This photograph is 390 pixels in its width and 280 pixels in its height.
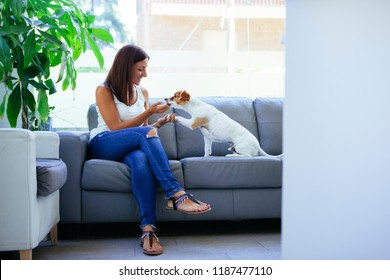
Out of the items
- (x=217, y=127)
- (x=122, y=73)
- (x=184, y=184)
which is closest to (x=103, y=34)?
(x=122, y=73)

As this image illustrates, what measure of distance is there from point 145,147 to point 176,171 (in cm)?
27

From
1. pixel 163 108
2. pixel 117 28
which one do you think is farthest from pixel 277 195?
pixel 117 28

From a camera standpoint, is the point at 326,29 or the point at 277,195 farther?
the point at 277,195

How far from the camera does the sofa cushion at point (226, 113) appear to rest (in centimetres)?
355

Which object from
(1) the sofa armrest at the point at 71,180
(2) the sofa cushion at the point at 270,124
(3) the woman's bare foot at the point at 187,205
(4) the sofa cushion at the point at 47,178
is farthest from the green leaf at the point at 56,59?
(2) the sofa cushion at the point at 270,124

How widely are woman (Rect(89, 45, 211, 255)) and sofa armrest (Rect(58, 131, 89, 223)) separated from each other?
152 mm

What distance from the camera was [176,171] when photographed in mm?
2908

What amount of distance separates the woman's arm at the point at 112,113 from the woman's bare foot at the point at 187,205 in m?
0.52

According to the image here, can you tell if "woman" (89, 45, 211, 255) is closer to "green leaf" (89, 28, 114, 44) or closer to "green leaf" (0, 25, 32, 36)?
"green leaf" (89, 28, 114, 44)

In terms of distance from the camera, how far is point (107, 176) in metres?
2.82

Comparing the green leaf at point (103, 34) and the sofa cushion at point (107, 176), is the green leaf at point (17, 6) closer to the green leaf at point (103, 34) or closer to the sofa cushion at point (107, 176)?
the green leaf at point (103, 34)

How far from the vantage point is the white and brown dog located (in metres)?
3.23

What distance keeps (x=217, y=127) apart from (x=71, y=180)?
3.15 feet
